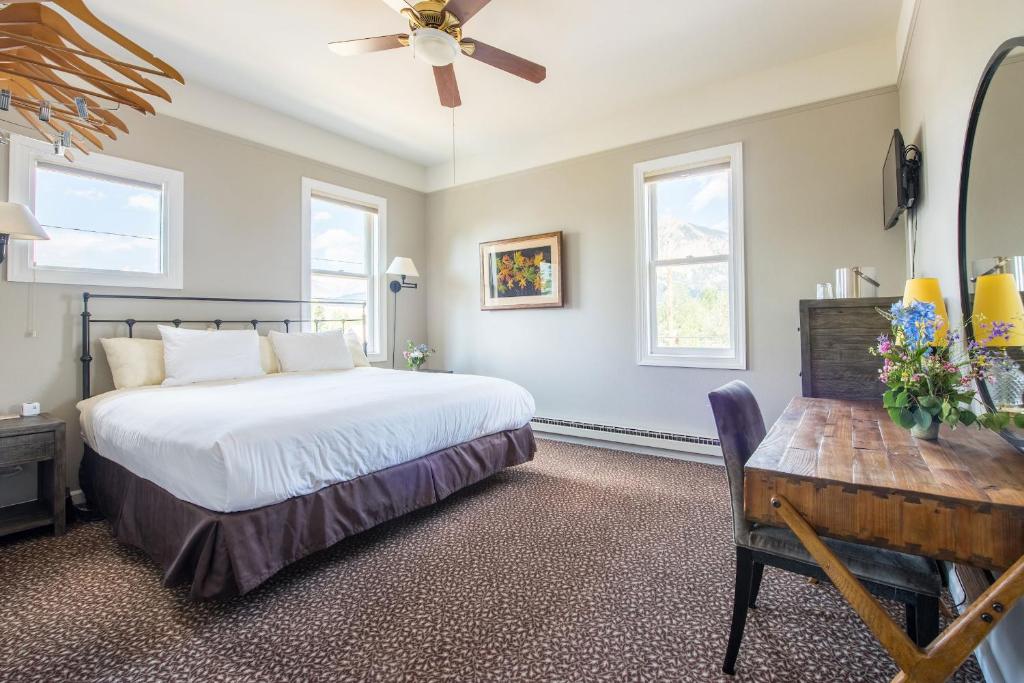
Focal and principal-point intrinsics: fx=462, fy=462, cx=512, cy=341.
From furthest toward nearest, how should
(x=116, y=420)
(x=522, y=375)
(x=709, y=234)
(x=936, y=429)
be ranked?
(x=522, y=375), (x=709, y=234), (x=116, y=420), (x=936, y=429)

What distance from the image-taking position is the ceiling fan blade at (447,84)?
8.54 feet

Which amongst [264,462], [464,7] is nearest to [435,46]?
[464,7]

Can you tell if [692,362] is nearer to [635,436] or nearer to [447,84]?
[635,436]

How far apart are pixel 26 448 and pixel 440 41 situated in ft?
9.69

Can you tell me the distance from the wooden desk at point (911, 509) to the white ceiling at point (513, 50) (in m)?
2.66

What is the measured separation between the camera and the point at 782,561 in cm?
140

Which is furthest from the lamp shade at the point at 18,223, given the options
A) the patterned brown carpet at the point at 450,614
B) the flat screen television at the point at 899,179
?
the flat screen television at the point at 899,179

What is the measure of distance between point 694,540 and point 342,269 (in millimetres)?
3818

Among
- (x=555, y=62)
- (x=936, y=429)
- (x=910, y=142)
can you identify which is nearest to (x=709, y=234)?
(x=910, y=142)

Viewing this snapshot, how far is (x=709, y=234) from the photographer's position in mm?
3734

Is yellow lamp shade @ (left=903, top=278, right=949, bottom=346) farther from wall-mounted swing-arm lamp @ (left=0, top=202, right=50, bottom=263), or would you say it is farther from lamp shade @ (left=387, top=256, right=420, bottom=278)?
wall-mounted swing-arm lamp @ (left=0, top=202, right=50, bottom=263)

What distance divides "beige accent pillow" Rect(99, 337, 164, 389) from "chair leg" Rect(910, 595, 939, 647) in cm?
384

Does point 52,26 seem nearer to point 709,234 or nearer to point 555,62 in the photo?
point 555,62

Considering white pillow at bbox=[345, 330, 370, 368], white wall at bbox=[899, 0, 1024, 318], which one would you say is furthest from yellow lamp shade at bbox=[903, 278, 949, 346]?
white pillow at bbox=[345, 330, 370, 368]
